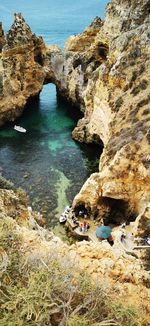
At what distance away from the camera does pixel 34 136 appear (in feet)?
172

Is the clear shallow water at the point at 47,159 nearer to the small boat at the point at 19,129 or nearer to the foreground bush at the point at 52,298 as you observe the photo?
the small boat at the point at 19,129

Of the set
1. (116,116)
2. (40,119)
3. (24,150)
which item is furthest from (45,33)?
(116,116)

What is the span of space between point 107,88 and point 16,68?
23046 mm

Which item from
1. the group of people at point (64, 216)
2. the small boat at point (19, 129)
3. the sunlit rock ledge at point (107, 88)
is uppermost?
the sunlit rock ledge at point (107, 88)

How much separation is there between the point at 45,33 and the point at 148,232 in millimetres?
121961

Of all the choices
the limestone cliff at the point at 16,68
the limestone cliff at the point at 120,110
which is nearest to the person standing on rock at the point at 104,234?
the limestone cliff at the point at 120,110

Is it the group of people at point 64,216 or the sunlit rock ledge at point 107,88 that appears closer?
the sunlit rock ledge at point 107,88

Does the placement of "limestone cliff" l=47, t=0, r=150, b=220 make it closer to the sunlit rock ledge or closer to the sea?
the sunlit rock ledge

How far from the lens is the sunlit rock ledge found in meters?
31.0

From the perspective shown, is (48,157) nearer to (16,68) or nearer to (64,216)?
(64,216)

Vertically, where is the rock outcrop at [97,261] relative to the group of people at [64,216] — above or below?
above

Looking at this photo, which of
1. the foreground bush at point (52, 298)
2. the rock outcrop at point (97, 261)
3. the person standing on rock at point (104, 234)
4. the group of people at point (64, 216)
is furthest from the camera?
the group of people at point (64, 216)

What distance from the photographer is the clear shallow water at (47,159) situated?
36562 millimetres

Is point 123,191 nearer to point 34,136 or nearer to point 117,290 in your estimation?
point 117,290
